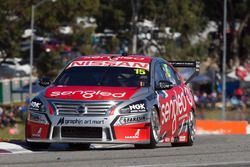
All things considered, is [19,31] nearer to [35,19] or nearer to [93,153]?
[35,19]

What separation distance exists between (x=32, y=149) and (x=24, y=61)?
43.0 meters

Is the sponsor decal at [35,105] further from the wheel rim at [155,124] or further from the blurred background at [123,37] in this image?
the blurred background at [123,37]

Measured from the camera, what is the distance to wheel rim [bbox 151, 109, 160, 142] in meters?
12.7

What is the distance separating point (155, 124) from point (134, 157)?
1.54m

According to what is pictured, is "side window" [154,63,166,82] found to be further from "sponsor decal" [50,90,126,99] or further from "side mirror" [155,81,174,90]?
"sponsor decal" [50,90,126,99]

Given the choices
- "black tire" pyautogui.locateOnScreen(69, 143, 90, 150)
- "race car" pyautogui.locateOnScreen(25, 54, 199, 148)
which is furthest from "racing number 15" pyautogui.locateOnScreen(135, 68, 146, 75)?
"black tire" pyautogui.locateOnScreen(69, 143, 90, 150)

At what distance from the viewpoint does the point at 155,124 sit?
12.9 meters

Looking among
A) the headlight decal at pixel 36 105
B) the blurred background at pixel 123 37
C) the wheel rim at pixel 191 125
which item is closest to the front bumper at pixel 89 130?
the headlight decal at pixel 36 105

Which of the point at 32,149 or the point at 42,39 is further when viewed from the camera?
the point at 42,39

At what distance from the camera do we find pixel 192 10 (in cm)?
5959

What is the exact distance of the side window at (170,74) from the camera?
47.5 feet

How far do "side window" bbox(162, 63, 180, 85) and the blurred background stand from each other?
3091 centimetres

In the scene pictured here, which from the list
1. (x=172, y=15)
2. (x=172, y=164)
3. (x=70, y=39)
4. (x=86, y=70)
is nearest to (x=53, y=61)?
(x=70, y=39)

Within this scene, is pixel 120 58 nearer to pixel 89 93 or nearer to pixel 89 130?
pixel 89 93
